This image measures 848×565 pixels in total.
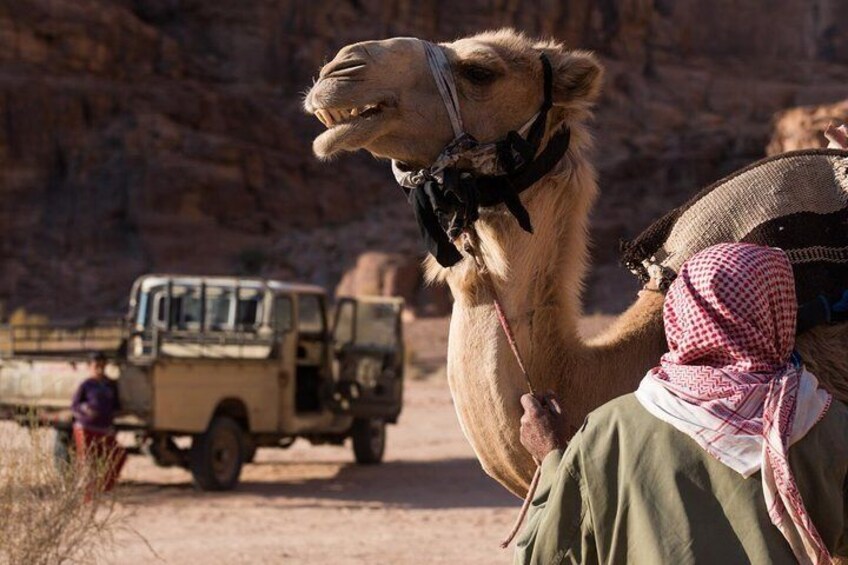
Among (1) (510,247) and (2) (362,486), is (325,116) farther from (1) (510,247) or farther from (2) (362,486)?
(2) (362,486)

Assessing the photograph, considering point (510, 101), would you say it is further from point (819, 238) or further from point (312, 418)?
point (312, 418)

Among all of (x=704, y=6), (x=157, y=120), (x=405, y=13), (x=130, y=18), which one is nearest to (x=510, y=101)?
(x=157, y=120)

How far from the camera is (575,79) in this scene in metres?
Result: 4.30

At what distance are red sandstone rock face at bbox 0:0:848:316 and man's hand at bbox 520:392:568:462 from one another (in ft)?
146

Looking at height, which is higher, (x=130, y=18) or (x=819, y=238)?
(x=130, y=18)

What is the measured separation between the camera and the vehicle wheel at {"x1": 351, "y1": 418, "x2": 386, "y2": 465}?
15.9 meters

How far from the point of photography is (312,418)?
14875mm

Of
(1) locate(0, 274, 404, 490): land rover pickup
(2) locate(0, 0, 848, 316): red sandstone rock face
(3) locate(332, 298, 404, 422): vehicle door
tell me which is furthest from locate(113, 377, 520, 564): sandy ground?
(2) locate(0, 0, 848, 316): red sandstone rock face

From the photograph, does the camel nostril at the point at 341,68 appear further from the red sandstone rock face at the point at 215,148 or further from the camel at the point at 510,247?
the red sandstone rock face at the point at 215,148

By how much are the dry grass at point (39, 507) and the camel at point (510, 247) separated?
3.72 meters

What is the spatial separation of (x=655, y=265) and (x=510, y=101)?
2.09 ft

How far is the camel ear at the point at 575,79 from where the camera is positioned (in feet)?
14.1

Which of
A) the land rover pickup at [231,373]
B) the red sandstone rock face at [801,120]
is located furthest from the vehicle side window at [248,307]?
the red sandstone rock face at [801,120]

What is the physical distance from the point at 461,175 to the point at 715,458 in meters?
1.52
